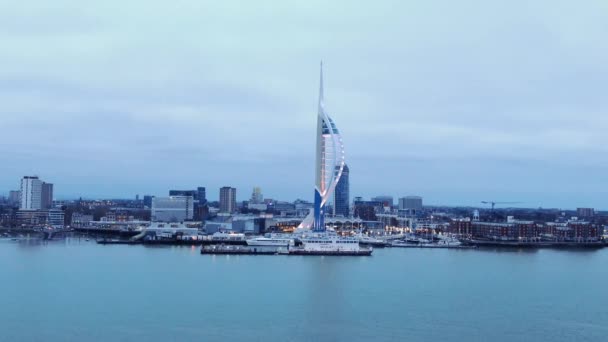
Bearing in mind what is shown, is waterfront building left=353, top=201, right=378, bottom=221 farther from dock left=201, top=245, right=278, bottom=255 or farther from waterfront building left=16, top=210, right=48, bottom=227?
dock left=201, top=245, right=278, bottom=255

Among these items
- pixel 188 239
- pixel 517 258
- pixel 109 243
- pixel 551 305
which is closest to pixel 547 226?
pixel 517 258

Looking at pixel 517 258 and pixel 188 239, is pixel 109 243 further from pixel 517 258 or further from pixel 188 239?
pixel 517 258

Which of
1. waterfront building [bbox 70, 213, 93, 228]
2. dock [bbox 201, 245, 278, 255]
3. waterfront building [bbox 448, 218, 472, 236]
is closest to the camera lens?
dock [bbox 201, 245, 278, 255]

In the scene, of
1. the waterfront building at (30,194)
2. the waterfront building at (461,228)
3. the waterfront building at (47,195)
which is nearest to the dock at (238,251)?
the waterfront building at (461,228)

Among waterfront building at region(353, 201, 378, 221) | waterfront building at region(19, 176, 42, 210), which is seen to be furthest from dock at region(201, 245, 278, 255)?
waterfront building at region(353, 201, 378, 221)

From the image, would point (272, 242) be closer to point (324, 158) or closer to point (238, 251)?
point (238, 251)

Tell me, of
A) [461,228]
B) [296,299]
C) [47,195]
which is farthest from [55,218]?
[296,299]
